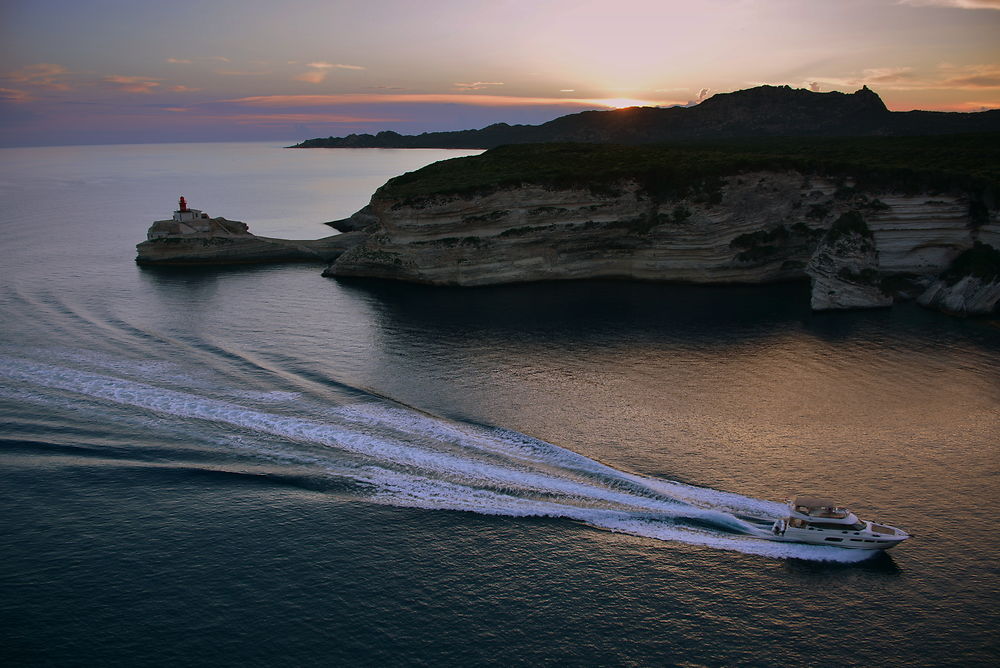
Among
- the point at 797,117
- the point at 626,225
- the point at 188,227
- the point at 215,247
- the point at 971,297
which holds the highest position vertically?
the point at 797,117

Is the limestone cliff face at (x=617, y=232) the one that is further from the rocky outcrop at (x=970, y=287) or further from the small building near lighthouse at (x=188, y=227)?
the small building near lighthouse at (x=188, y=227)

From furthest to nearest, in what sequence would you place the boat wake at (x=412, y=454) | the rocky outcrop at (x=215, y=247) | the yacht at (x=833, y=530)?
the rocky outcrop at (x=215, y=247) → the boat wake at (x=412, y=454) → the yacht at (x=833, y=530)

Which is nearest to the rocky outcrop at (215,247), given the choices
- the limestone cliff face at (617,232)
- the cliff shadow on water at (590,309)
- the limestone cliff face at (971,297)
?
the cliff shadow on water at (590,309)

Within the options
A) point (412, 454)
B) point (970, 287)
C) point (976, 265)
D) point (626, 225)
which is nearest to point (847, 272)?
point (970, 287)

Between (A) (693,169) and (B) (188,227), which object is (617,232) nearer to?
(A) (693,169)

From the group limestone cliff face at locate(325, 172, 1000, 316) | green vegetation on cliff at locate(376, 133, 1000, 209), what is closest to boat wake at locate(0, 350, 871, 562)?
limestone cliff face at locate(325, 172, 1000, 316)

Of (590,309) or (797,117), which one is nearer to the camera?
(590,309)
